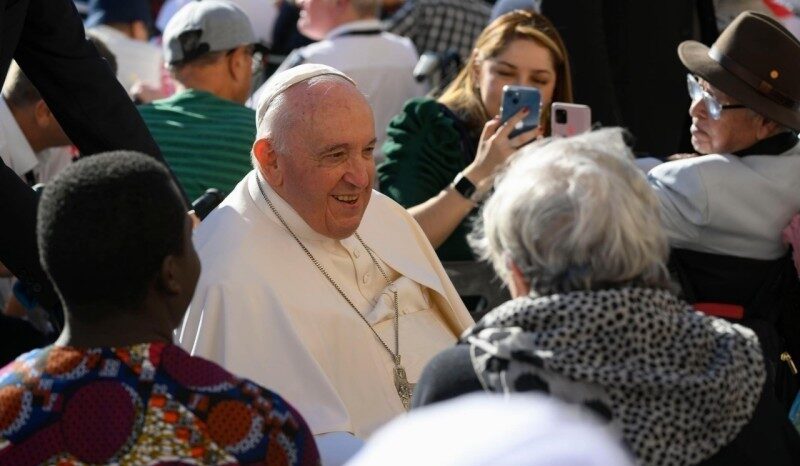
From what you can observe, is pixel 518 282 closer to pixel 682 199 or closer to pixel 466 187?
pixel 682 199

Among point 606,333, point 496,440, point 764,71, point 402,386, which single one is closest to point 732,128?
point 764,71

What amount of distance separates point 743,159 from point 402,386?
1.35 metres

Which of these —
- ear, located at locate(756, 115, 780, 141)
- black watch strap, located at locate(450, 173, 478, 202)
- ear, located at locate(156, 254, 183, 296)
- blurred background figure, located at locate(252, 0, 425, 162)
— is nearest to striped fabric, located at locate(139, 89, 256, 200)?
black watch strap, located at locate(450, 173, 478, 202)

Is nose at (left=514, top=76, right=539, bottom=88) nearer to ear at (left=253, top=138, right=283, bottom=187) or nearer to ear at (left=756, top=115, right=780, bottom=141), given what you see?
ear at (left=756, top=115, right=780, bottom=141)

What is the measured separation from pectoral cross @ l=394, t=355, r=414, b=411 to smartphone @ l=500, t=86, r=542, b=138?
135 cm

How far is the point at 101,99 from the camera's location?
459 cm

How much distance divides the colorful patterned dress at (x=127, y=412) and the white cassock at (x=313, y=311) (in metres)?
1.12

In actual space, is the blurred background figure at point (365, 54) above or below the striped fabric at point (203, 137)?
below

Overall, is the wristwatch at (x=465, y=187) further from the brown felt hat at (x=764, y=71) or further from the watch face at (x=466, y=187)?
the brown felt hat at (x=764, y=71)

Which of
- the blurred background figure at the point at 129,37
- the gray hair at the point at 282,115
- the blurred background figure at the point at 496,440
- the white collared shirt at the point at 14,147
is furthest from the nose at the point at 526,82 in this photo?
the blurred background figure at the point at 496,440

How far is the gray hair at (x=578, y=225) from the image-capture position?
288 centimetres

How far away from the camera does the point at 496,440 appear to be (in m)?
1.82

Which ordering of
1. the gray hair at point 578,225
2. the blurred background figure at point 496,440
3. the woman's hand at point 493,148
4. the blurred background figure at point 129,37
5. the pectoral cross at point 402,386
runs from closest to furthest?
the blurred background figure at point 496,440
the gray hair at point 578,225
the pectoral cross at point 402,386
the woman's hand at point 493,148
the blurred background figure at point 129,37

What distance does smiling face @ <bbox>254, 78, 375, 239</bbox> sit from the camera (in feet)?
14.3
